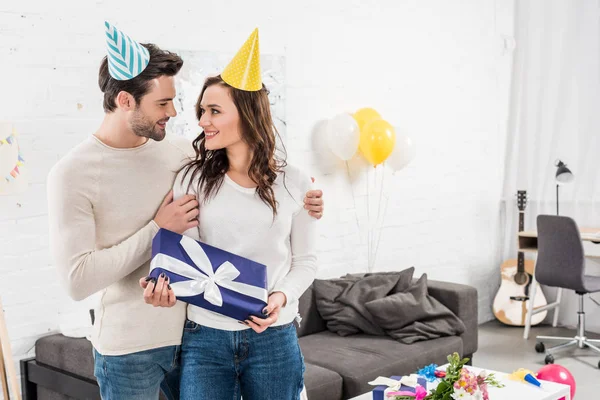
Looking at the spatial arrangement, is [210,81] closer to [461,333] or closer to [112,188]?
[112,188]

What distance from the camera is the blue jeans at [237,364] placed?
1854 mm

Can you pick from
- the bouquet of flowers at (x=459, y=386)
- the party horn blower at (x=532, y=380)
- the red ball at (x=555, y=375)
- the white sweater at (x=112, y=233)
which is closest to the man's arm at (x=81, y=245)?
the white sweater at (x=112, y=233)

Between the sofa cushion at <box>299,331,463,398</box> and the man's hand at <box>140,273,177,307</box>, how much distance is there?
1.83 meters

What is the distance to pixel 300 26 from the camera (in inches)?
175

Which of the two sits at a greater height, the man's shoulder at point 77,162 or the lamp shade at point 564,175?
the man's shoulder at point 77,162

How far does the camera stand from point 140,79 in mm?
1932

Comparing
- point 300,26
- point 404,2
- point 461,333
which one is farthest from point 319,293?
point 404,2

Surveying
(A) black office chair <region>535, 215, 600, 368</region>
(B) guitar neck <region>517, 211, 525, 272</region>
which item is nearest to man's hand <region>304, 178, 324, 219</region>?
(A) black office chair <region>535, 215, 600, 368</region>

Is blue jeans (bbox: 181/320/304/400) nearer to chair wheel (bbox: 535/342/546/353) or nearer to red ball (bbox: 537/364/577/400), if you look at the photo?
red ball (bbox: 537/364/577/400)

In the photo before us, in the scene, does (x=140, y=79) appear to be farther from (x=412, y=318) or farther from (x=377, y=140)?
(x=377, y=140)

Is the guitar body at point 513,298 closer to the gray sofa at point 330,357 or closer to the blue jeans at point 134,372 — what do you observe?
the gray sofa at point 330,357

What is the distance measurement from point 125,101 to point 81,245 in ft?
1.22

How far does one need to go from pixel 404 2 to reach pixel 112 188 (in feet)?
12.0

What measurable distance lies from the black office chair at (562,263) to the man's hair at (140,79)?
3491mm
